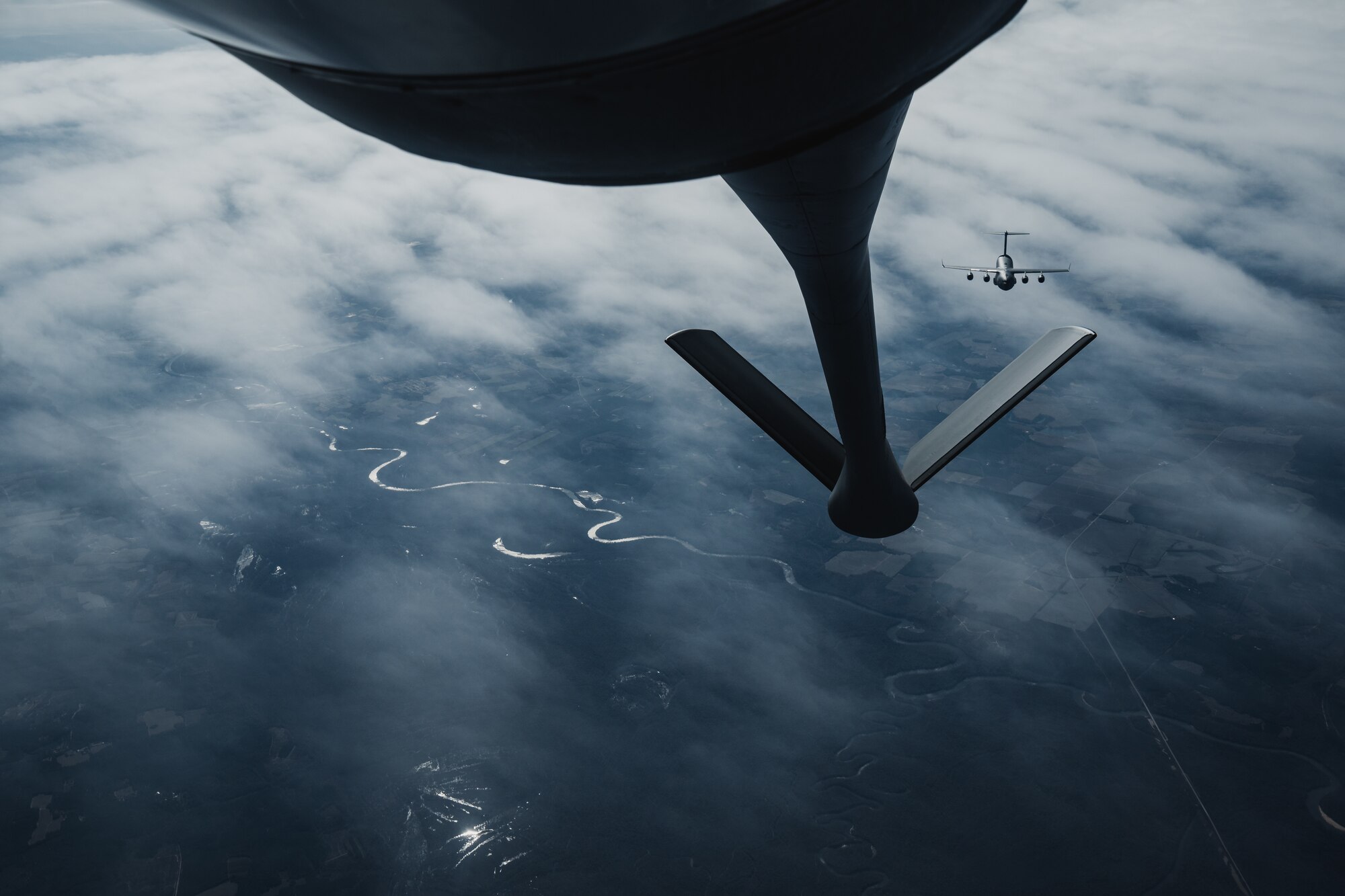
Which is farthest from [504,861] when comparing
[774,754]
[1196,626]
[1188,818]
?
[1196,626]

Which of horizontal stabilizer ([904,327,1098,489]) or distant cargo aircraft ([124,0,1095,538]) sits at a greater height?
distant cargo aircraft ([124,0,1095,538])

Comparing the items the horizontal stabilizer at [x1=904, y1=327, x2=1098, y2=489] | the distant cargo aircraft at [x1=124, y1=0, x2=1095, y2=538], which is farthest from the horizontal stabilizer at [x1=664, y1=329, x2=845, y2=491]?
the distant cargo aircraft at [x1=124, y1=0, x2=1095, y2=538]

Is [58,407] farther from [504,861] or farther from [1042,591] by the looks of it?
[1042,591]

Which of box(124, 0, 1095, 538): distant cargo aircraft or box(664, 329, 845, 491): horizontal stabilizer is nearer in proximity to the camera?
box(124, 0, 1095, 538): distant cargo aircraft

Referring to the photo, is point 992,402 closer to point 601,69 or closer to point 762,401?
point 762,401

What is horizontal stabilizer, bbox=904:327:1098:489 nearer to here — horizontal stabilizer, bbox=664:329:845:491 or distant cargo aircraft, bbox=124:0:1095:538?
horizontal stabilizer, bbox=664:329:845:491

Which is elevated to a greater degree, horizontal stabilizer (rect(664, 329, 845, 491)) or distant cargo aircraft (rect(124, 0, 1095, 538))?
distant cargo aircraft (rect(124, 0, 1095, 538))
